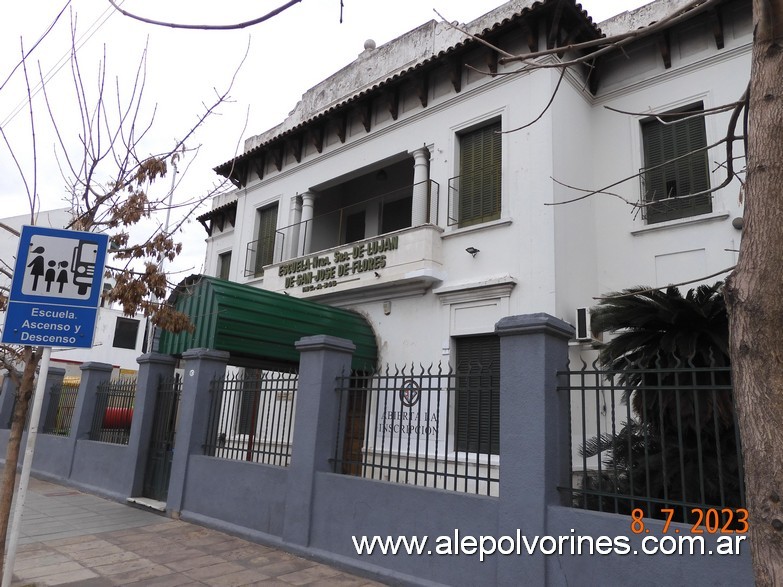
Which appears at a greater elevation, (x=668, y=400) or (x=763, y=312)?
(x=763, y=312)

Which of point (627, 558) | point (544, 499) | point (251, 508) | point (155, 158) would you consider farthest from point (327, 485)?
point (155, 158)

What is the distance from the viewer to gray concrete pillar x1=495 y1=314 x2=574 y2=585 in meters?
4.77

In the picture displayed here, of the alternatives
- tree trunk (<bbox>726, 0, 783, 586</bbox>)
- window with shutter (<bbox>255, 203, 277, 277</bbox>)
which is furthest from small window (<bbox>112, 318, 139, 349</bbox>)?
tree trunk (<bbox>726, 0, 783, 586</bbox>)

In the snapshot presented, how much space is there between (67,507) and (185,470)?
7.51 feet

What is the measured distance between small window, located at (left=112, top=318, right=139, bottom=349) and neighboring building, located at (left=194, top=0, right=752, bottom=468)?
24.4 m

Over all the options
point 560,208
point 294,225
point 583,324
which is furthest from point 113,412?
point 560,208

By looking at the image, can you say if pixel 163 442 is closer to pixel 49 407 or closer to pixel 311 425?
pixel 311 425

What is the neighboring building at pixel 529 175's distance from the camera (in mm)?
9367

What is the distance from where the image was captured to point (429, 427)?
5.73m

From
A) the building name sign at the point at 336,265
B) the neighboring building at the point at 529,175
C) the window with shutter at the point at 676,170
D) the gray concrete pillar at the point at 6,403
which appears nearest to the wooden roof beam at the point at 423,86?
the neighboring building at the point at 529,175

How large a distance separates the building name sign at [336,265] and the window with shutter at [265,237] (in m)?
1.51

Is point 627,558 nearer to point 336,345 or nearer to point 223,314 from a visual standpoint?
point 336,345

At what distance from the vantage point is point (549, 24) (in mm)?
9898

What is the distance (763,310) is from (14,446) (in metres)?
5.61
